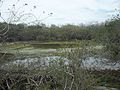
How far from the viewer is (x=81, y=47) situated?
789cm

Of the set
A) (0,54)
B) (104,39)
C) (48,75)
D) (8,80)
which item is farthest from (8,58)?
(104,39)

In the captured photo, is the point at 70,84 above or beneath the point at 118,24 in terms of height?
beneath

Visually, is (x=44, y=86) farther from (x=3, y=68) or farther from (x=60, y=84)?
(x=3, y=68)

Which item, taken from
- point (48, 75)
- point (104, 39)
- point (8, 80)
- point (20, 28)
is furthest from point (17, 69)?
point (104, 39)

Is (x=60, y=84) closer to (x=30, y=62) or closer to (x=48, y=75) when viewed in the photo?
(x=48, y=75)

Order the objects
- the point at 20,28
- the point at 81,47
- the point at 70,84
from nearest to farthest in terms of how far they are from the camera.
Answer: the point at 70,84, the point at 81,47, the point at 20,28

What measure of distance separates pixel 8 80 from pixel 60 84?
154 cm

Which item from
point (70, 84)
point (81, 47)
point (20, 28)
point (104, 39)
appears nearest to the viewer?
point (70, 84)

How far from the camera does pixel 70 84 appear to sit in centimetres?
724

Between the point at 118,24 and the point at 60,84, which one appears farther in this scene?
the point at 118,24

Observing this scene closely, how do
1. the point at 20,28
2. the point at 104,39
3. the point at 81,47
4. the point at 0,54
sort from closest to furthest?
the point at 81,47 → the point at 0,54 → the point at 20,28 → the point at 104,39

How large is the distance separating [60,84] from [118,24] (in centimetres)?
1007

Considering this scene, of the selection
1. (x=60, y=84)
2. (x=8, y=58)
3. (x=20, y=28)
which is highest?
(x=20, y=28)

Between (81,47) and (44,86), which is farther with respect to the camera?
(81,47)
